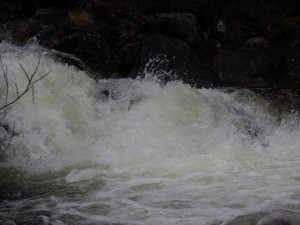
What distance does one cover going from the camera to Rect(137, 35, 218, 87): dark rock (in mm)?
9344

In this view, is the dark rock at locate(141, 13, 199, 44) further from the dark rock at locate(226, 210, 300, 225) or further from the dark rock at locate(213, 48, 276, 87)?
the dark rock at locate(226, 210, 300, 225)

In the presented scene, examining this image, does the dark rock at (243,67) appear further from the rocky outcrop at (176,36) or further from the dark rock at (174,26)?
the dark rock at (174,26)

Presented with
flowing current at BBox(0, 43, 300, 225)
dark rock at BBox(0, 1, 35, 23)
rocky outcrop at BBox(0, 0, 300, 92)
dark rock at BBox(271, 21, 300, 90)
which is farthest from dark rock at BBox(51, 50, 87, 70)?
dark rock at BBox(271, 21, 300, 90)

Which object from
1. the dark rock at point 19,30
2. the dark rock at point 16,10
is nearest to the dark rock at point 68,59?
the dark rock at point 19,30

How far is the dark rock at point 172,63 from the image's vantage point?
9.34 metres

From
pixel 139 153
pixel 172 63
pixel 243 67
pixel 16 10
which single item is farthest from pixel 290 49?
pixel 16 10

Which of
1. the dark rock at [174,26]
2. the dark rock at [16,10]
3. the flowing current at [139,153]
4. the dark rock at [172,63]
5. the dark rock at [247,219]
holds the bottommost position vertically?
the dark rock at [247,219]

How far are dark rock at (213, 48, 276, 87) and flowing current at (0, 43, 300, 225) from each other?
33.1 inches

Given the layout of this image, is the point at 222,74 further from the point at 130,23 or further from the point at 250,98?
the point at 130,23

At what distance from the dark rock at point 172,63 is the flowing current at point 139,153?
1.59ft

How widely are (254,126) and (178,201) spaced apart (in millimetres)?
A: 3480

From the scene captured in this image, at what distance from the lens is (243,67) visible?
33.0 feet

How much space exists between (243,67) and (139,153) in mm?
4713

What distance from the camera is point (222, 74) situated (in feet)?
32.4
